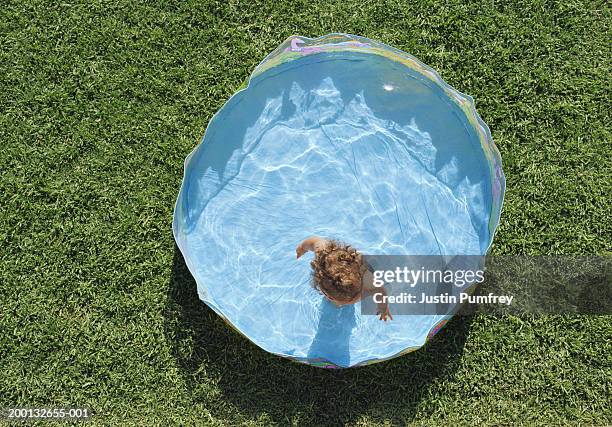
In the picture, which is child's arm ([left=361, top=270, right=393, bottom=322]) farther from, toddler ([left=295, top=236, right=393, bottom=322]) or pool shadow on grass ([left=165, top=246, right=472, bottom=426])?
pool shadow on grass ([left=165, top=246, right=472, bottom=426])

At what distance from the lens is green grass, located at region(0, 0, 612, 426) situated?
6.14 m

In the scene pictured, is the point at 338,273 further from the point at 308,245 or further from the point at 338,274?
the point at 308,245

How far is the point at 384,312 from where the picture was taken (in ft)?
20.3

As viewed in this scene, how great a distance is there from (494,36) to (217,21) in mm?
2554

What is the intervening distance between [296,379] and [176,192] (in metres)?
1.95

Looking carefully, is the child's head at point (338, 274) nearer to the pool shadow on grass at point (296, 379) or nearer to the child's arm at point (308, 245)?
the child's arm at point (308, 245)

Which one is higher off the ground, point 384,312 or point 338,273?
point 338,273

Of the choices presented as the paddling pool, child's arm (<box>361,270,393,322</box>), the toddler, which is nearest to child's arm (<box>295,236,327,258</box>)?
the toddler

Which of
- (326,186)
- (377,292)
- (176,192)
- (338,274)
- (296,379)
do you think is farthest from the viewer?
(326,186)

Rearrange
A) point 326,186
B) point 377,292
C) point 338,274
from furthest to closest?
point 326,186
point 377,292
point 338,274

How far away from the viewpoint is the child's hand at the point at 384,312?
6.17 meters

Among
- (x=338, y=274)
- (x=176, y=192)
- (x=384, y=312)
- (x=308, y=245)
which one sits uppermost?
(x=338, y=274)

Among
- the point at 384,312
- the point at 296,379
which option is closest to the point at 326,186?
the point at 384,312

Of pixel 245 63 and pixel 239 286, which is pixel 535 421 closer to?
pixel 239 286
